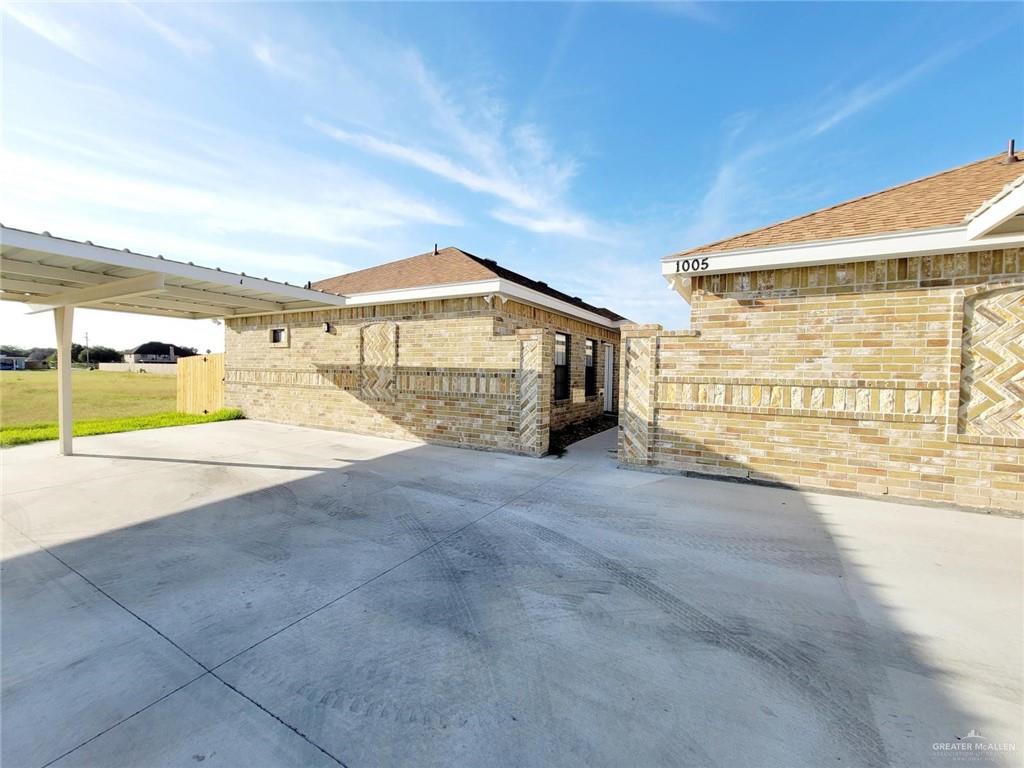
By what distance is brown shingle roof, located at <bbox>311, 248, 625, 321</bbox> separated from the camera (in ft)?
30.2

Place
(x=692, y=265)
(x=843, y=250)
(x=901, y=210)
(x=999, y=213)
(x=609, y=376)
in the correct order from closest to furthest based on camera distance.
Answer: (x=999, y=213) → (x=843, y=250) → (x=901, y=210) → (x=692, y=265) → (x=609, y=376)

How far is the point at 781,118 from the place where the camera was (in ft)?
29.0

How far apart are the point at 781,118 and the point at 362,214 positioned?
10.0 m

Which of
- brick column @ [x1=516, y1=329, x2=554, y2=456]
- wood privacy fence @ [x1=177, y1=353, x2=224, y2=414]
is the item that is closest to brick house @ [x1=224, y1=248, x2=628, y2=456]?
brick column @ [x1=516, y1=329, x2=554, y2=456]

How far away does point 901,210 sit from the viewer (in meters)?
5.72

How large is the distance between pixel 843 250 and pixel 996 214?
1.33m

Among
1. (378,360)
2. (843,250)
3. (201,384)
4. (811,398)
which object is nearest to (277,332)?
(378,360)

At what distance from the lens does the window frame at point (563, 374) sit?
1074 cm

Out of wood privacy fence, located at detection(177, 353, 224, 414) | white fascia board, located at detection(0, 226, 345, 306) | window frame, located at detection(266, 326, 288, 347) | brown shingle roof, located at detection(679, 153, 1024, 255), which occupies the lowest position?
wood privacy fence, located at detection(177, 353, 224, 414)

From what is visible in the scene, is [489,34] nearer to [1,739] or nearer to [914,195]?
[914,195]

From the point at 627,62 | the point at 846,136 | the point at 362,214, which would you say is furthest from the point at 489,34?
the point at 846,136

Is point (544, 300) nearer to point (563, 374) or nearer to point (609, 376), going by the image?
point (563, 374)

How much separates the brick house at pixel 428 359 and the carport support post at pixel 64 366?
14.7 feet

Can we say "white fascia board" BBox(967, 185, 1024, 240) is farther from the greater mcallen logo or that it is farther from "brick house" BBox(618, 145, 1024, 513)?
the greater mcallen logo
